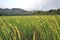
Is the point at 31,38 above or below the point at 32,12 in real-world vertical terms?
below

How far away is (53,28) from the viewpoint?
5492mm

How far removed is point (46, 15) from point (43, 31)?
54cm

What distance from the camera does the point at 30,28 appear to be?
17.5 feet

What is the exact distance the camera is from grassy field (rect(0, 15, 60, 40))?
17.0 feet

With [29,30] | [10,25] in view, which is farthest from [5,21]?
[29,30]

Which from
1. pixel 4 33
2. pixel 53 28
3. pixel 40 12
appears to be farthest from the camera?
pixel 40 12

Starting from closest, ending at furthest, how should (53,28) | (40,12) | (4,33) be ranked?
1. (4,33)
2. (53,28)
3. (40,12)

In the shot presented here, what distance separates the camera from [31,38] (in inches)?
209

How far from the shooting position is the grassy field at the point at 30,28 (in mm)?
5195

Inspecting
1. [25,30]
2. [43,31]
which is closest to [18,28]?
[25,30]

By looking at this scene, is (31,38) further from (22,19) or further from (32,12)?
(32,12)

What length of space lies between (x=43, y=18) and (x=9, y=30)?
783mm

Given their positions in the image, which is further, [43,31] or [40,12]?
[40,12]

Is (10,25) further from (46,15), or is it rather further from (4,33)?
(46,15)
